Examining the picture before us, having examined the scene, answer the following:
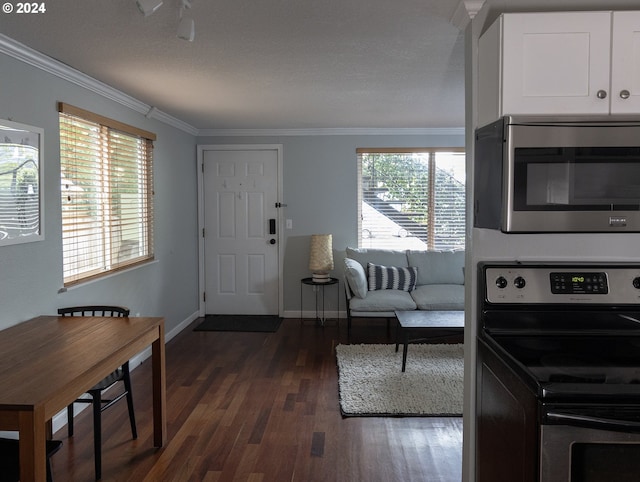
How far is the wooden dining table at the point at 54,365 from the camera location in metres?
1.66

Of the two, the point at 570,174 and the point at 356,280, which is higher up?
the point at 570,174

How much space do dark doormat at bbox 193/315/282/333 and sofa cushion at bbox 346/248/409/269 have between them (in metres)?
1.16

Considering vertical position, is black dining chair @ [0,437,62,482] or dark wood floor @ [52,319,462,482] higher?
black dining chair @ [0,437,62,482]

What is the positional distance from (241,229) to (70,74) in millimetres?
3023

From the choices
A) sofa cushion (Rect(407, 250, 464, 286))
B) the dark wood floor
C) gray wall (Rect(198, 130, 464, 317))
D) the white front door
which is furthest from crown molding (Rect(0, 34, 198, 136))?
sofa cushion (Rect(407, 250, 464, 286))

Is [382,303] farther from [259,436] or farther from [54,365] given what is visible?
[54,365]

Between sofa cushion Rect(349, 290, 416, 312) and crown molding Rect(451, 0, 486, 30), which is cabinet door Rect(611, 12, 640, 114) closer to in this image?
crown molding Rect(451, 0, 486, 30)

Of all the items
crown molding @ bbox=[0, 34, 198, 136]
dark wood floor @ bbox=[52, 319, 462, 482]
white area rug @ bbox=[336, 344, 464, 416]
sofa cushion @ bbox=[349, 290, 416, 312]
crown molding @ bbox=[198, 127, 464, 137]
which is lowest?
dark wood floor @ bbox=[52, 319, 462, 482]

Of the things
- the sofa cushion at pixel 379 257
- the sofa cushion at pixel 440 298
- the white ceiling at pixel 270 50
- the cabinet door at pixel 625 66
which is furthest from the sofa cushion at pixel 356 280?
the cabinet door at pixel 625 66

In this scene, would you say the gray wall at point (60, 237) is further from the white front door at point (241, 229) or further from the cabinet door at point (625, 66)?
the cabinet door at point (625, 66)

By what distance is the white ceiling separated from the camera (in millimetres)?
2266

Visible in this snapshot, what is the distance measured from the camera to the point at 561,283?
189 cm

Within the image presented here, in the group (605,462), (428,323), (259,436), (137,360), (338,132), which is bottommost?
(259,436)

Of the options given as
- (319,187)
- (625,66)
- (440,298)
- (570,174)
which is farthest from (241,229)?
(625,66)
